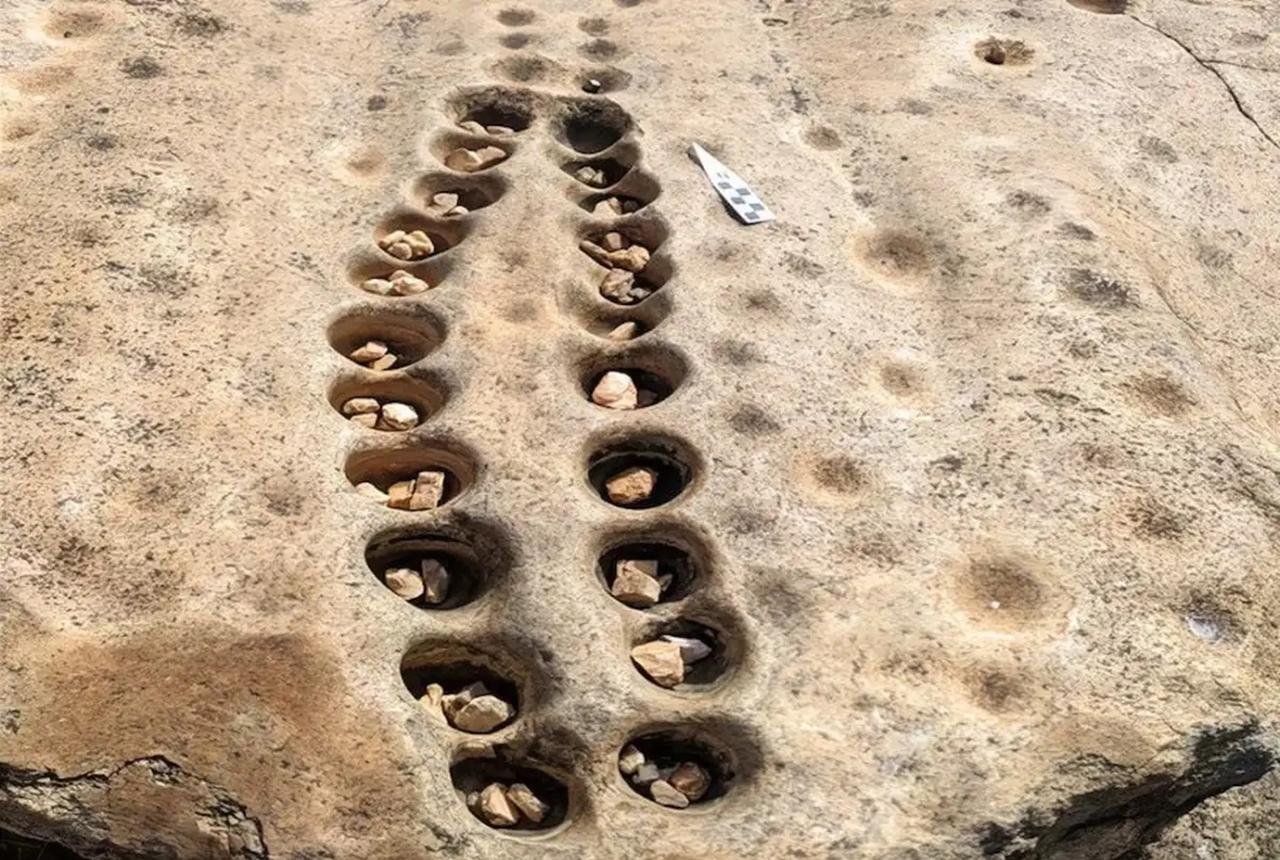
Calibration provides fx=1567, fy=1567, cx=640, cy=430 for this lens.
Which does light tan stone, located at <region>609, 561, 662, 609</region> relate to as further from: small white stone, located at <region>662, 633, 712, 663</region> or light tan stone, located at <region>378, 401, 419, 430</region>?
light tan stone, located at <region>378, 401, 419, 430</region>

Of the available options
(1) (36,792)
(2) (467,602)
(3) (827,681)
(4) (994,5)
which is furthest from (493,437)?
(4) (994,5)

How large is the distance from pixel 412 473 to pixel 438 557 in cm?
18

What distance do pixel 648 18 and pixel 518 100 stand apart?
0.49 m

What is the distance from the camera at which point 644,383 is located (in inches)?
98.0

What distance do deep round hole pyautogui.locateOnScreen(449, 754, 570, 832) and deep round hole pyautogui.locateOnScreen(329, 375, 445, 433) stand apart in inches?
24.6

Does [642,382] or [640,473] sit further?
[642,382]

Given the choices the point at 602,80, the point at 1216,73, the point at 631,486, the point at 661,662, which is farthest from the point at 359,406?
the point at 1216,73

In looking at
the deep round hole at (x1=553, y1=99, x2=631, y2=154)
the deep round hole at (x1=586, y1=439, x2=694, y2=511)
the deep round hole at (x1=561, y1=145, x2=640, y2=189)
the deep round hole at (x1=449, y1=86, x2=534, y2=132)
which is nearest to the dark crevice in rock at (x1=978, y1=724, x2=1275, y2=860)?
the deep round hole at (x1=586, y1=439, x2=694, y2=511)

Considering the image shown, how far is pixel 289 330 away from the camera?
245 cm

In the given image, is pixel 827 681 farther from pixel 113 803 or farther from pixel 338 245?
pixel 338 245

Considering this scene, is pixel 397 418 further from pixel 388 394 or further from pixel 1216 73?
pixel 1216 73

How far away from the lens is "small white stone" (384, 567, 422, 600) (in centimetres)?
213

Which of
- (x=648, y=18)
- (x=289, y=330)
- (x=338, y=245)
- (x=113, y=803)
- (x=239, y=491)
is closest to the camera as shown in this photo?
(x=113, y=803)

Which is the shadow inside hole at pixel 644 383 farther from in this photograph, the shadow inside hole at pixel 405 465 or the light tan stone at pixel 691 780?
the light tan stone at pixel 691 780
